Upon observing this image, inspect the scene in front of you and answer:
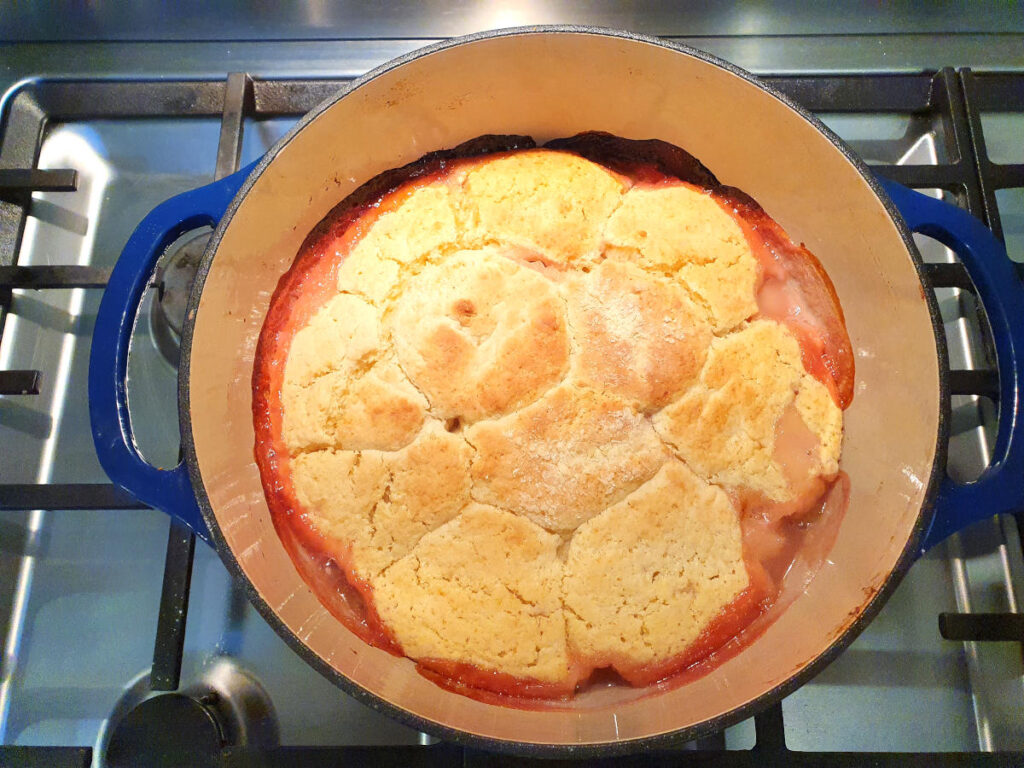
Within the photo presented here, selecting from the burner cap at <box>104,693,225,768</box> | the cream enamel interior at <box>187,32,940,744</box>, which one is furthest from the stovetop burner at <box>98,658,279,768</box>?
the cream enamel interior at <box>187,32,940,744</box>

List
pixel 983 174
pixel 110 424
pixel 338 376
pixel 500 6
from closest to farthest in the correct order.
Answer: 1. pixel 110 424
2. pixel 338 376
3. pixel 983 174
4. pixel 500 6

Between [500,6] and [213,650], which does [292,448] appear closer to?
[213,650]

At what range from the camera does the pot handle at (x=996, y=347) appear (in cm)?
88

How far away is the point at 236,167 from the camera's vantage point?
112 cm

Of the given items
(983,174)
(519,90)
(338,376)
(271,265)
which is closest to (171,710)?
(338,376)

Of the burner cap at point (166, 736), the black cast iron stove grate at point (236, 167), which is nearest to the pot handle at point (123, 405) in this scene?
the black cast iron stove grate at point (236, 167)

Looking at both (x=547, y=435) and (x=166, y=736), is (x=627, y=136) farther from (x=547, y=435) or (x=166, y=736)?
(x=166, y=736)

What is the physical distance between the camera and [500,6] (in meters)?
1.27

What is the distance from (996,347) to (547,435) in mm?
649

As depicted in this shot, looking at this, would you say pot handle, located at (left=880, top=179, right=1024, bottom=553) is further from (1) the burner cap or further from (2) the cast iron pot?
(1) the burner cap

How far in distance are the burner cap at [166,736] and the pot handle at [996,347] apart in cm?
99

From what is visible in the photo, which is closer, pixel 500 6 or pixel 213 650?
pixel 213 650

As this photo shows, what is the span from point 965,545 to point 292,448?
3.57 ft

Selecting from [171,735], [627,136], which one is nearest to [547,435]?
[627,136]
